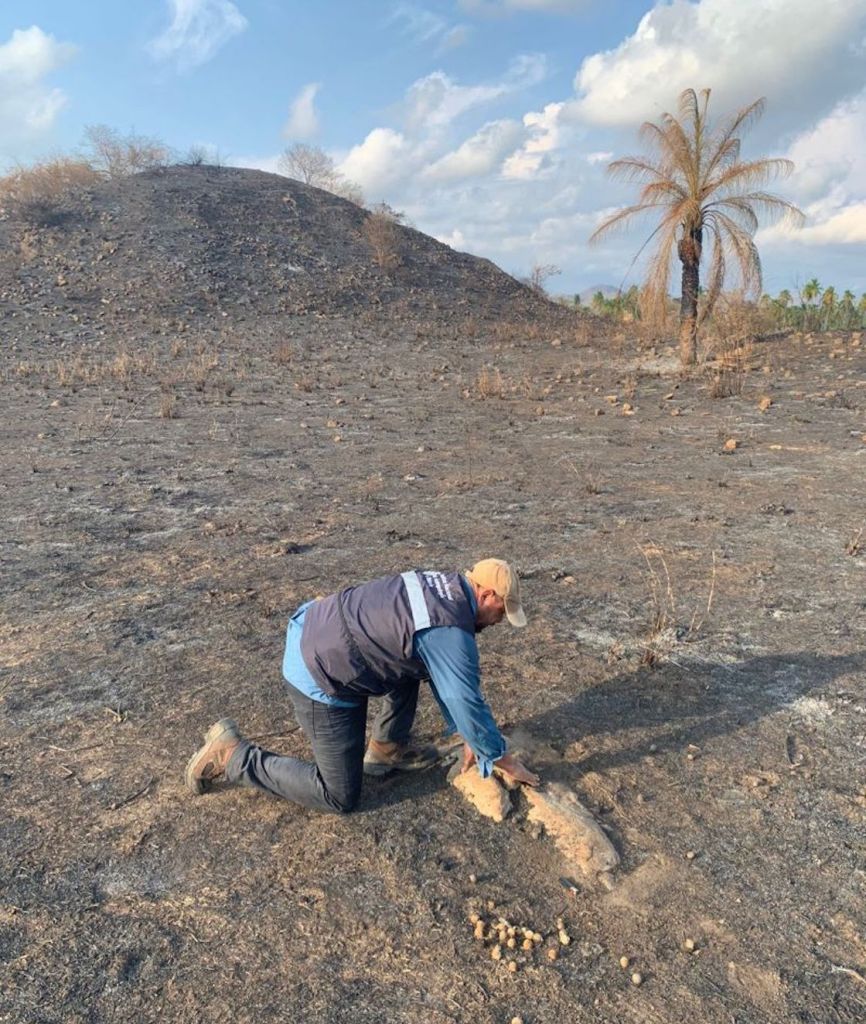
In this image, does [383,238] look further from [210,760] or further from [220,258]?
[210,760]

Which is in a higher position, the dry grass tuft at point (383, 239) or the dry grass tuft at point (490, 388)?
the dry grass tuft at point (383, 239)

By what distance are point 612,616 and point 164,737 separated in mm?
2342

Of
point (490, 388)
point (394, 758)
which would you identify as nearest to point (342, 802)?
point (394, 758)

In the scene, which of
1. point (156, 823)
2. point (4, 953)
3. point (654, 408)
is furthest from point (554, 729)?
point (654, 408)

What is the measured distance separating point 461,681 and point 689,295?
45.9 feet

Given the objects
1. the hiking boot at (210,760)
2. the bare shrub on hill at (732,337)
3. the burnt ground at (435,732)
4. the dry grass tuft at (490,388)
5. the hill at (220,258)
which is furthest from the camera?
the hill at (220,258)

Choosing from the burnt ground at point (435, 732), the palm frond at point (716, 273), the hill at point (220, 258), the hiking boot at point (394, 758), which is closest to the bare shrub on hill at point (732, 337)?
the palm frond at point (716, 273)

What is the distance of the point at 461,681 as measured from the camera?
2.42 meters

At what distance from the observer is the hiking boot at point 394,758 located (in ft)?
9.64

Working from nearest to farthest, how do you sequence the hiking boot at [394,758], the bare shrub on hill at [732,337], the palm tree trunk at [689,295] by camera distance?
the hiking boot at [394,758], the bare shrub on hill at [732,337], the palm tree trunk at [689,295]

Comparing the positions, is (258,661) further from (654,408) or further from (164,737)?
(654,408)

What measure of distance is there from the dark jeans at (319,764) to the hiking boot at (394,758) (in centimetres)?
21

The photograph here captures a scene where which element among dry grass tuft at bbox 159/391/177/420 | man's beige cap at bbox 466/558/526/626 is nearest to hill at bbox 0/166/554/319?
dry grass tuft at bbox 159/391/177/420

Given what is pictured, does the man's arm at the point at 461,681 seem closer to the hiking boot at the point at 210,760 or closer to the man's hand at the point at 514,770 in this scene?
the man's hand at the point at 514,770
